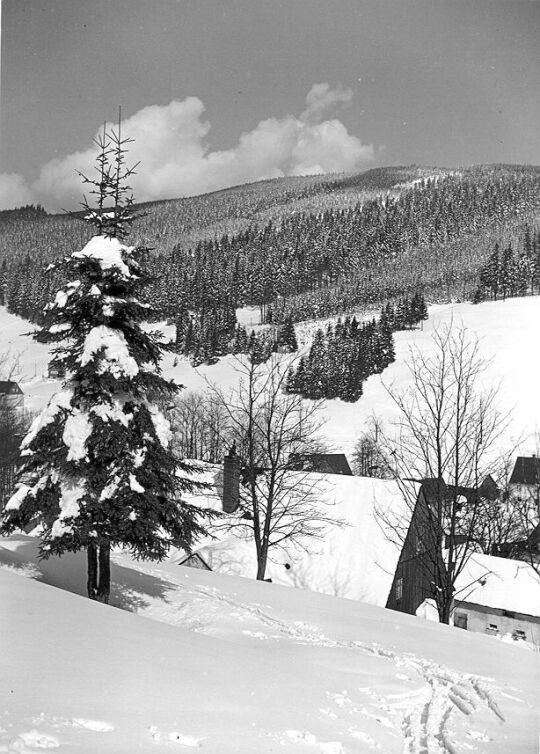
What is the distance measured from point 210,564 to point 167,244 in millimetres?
8009

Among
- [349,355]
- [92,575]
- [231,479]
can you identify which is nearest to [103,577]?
[92,575]

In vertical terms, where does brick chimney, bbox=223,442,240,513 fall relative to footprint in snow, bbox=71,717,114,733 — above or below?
below

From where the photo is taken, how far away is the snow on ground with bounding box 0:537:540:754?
3230mm

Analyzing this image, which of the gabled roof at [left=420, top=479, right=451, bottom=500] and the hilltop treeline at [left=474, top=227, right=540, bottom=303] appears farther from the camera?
the hilltop treeline at [left=474, top=227, right=540, bottom=303]

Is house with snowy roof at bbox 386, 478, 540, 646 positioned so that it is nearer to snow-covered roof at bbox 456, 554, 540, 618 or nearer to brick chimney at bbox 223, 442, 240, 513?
snow-covered roof at bbox 456, 554, 540, 618

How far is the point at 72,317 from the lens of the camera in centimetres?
698

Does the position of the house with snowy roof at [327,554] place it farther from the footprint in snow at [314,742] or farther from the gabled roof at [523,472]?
the gabled roof at [523,472]

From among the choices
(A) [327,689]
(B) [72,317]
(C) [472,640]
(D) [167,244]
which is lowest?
(C) [472,640]

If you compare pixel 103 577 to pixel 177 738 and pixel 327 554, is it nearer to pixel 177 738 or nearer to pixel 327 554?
pixel 177 738

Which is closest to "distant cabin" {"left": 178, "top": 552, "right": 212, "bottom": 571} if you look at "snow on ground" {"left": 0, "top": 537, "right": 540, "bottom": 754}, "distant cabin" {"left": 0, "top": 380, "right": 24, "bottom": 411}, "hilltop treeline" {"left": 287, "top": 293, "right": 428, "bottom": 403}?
"snow on ground" {"left": 0, "top": 537, "right": 540, "bottom": 754}

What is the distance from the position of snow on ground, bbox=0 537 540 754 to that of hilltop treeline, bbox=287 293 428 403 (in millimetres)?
31453

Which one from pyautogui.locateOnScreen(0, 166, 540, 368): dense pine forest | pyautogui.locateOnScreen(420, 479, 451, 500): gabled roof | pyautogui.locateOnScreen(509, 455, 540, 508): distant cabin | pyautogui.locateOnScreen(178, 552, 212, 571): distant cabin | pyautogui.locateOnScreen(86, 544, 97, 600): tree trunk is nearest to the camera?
pyautogui.locateOnScreen(86, 544, 97, 600): tree trunk

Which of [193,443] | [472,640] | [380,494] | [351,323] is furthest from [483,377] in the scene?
[472,640]

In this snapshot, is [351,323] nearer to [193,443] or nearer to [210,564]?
[193,443]
